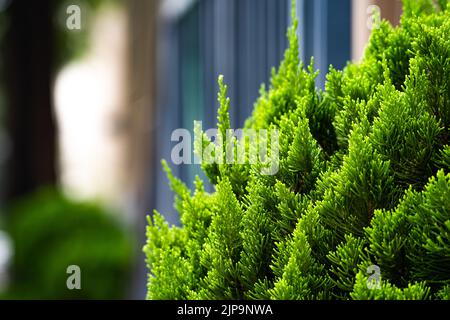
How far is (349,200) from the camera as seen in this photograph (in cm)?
186

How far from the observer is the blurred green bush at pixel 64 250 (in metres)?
10.1

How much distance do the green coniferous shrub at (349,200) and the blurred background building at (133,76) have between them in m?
1.41

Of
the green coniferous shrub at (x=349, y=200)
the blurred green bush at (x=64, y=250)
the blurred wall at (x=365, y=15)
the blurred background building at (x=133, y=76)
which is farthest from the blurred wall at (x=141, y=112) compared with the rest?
the green coniferous shrub at (x=349, y=200)

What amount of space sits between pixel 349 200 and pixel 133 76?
1218 cm

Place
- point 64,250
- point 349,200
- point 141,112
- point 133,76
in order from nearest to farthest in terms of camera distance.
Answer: point 349,200, point 64,250, point 141,112, point 133,76

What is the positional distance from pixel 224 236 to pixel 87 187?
67.3 ft

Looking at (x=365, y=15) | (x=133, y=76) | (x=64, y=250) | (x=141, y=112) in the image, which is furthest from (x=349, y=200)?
(x=133, y=76)

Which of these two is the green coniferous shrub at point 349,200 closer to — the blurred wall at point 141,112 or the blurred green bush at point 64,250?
the blurred green bush at point 64,250

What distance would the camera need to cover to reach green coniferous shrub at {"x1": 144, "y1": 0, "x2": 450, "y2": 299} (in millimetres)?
1778

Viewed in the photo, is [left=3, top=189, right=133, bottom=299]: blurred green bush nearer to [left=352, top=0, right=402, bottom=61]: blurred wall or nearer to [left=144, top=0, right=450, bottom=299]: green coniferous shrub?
[left=352, top=0, right=402, bottom=61]: blurred wall

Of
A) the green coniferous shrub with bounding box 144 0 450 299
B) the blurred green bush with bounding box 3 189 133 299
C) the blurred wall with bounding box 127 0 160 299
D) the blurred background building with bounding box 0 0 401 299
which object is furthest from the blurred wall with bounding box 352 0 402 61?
the blurred wall with bounding box 127 0 160 299

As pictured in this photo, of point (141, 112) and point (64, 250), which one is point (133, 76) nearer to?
point (141, 112)

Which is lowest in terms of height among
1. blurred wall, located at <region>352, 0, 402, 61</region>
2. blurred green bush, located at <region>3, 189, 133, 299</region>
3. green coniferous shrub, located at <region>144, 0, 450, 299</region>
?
blurred green bush, located at <region>3, 189, 133, 299</region>

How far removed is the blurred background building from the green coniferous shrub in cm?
141
